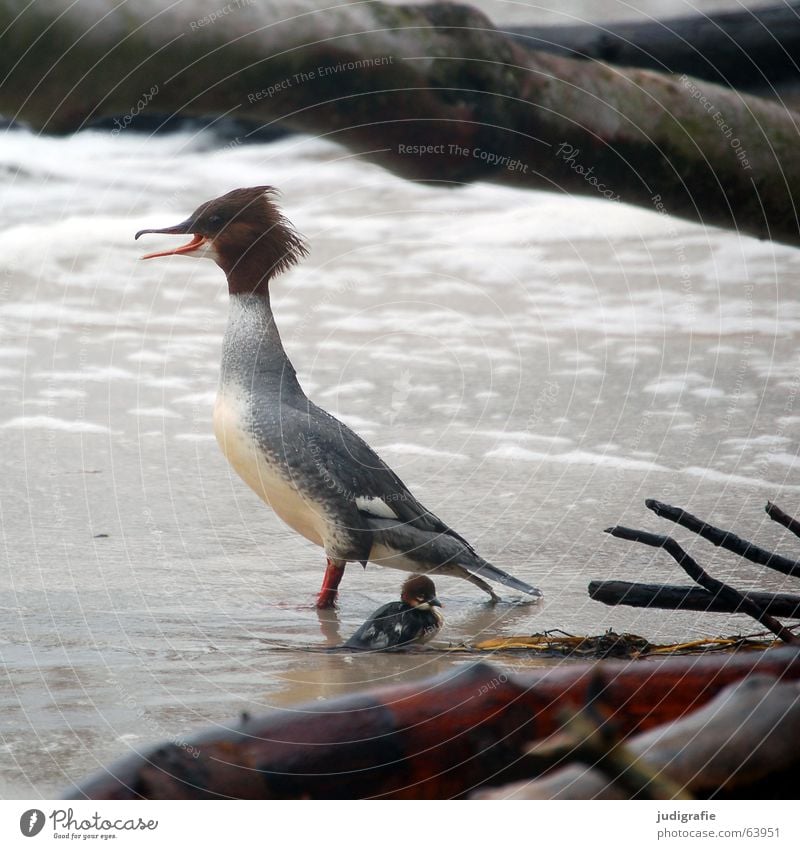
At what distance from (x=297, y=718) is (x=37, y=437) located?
3.77ft

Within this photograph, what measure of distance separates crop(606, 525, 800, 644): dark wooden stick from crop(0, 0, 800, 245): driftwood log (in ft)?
1.02

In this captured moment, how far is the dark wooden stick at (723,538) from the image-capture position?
3.77ft

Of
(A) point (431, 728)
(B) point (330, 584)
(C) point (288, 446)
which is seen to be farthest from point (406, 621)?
(A) point (431, 728)

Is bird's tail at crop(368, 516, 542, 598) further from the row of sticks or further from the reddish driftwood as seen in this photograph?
the reddish driftwood

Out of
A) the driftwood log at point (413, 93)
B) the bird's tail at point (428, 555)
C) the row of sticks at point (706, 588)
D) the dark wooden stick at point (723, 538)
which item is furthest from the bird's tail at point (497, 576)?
the driftwood log at point (413, 93)

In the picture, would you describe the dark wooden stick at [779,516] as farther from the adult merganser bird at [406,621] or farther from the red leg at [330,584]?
the red leg at [330,584]

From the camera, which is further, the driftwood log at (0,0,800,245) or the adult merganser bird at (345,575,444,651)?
the adult merganser bird at (345,575,444,651)

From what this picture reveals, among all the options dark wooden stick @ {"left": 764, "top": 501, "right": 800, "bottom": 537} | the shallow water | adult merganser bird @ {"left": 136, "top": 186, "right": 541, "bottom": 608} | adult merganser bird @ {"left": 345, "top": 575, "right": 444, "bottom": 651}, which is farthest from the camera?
the shallow water

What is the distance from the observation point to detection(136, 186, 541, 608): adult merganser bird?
1524 mm

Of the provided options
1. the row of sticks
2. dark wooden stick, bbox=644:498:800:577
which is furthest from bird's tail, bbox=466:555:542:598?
dark wooden stick, bbox=644:498:800:577

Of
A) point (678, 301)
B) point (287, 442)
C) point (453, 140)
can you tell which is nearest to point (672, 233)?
point (678, 301)

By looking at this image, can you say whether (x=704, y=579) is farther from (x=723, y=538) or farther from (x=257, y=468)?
(x=257, y=468)

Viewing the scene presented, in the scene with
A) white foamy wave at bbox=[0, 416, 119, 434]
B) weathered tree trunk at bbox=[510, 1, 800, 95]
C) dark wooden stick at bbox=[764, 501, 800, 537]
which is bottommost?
dark wooden stick at bbox=[764, 501, 800, 537]

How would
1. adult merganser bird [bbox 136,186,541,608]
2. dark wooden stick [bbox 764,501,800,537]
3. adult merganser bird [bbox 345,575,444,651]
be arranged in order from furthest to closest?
adult merganser bird [bbox 136,186,541,608] < adult merganser bird [bbox 345,575,444,651] < dark wooden stick [bbox 764,501,800,537]
